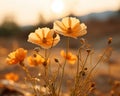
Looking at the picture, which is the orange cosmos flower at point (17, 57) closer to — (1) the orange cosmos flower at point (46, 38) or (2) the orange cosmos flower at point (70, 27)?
(1) the orange cosmos flower at point (46, 38)

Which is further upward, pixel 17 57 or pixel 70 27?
pixel 70 27

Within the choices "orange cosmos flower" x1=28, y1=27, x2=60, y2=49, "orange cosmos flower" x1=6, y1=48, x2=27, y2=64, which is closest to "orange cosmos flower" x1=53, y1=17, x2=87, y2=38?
"orange cosmos flower" x1=28, y1=27, x2=60, y2=49

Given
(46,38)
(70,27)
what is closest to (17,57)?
(46,38)

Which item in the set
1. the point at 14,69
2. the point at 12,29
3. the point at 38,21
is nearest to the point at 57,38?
the point at 14,69

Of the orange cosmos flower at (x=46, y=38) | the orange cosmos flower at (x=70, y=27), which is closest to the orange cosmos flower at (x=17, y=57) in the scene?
the orange cosmos flower at (x=46, y=38)

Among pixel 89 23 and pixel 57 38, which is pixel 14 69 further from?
pixel 89 23

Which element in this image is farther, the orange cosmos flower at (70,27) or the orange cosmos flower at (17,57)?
the orange cosmos flower at (17,57)

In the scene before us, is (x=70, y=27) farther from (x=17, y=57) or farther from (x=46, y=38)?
(x=17, y=57)

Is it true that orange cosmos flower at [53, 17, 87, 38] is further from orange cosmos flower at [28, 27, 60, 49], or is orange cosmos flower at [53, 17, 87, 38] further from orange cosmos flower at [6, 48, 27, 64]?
orange cosmos flower at [6, 48, 27, 64]
